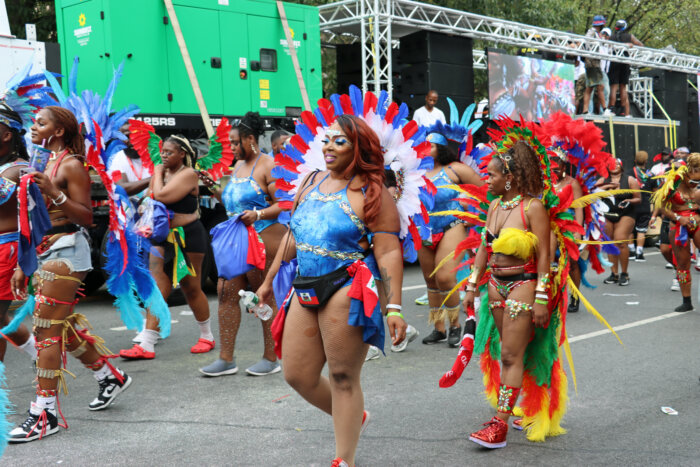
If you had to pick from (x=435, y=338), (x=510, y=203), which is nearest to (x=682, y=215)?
(x=435, y=338)

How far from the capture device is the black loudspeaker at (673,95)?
20.6m

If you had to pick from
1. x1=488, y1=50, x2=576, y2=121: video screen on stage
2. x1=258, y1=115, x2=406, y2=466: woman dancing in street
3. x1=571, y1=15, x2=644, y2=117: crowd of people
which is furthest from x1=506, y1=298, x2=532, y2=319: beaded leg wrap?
x1=571, y1=15, x2=644, y2=117: crowd of people

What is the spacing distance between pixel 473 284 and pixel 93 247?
5595 millimetres

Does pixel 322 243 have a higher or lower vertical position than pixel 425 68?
lower

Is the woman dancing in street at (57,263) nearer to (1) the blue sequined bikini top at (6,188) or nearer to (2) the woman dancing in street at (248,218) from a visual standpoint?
(1) the blue sequined bikini top at (6,188)

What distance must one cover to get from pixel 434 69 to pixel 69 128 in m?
9.78

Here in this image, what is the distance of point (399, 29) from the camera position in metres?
13.8

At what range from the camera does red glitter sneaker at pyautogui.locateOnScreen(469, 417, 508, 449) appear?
4.29 metres

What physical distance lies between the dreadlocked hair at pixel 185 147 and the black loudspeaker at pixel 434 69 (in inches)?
297

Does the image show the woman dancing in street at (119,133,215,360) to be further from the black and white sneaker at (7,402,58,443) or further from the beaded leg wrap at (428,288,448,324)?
the beaded leg wrap at (428,288,448,324)

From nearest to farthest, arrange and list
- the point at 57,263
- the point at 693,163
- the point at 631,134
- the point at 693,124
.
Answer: the point at 57,263, the point at 693,163, the point at 631,134, the point at 693,124

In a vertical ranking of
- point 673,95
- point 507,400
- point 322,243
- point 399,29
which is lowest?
point 507,400

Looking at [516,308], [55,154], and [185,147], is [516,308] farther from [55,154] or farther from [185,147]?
[185,147]

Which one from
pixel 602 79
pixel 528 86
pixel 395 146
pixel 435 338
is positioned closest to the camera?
pixel 395 146
